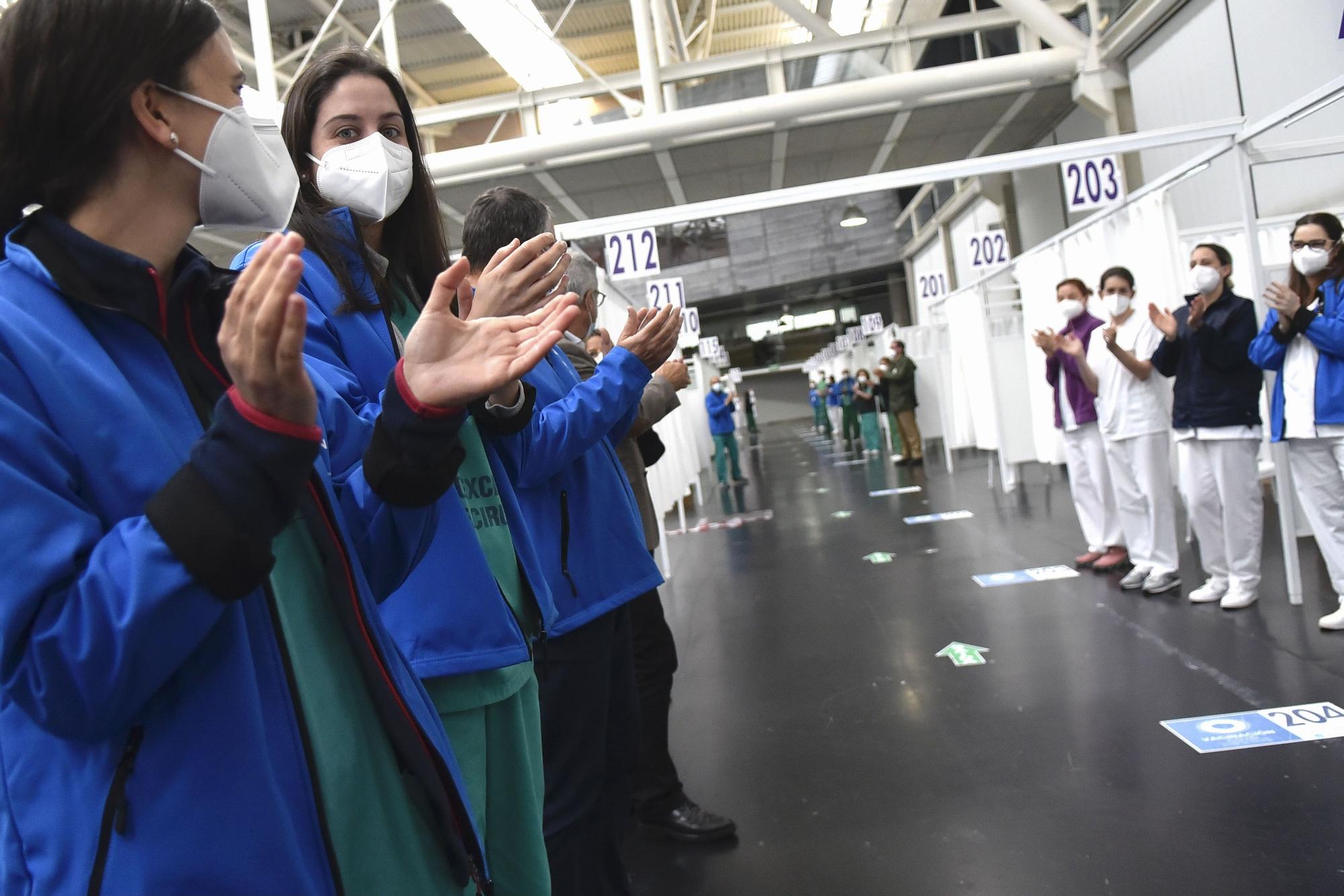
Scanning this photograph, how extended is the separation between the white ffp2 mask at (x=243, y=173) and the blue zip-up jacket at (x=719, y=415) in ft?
44.6

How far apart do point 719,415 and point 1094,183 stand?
Answer: 7.89 m

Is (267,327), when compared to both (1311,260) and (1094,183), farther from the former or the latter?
(1094,183)

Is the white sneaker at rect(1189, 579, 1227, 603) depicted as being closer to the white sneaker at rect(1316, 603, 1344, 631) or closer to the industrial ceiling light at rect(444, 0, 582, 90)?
the white sneaker at rect(1316, 603, 1344, 631)

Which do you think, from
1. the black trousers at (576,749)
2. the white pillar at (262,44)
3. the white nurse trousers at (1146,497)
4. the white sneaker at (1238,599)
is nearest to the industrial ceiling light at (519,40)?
the white pillar at (262,44)

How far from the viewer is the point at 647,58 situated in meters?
10.4

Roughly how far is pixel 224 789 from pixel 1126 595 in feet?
18.1

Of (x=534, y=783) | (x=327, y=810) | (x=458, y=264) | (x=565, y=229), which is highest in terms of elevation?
(x=565, y=229)

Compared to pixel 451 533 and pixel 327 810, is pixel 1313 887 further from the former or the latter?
→ pixel 327 810

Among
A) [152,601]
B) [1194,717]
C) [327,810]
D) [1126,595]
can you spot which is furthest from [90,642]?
[1126,595]

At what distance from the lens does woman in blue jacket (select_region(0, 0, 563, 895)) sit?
73cm

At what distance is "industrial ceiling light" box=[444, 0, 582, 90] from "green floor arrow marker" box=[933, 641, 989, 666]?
24.1 feet

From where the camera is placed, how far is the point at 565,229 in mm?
4926

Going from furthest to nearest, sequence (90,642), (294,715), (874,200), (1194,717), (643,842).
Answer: (874,200)
(1194,717)
(643,842)
(294,715)
(90,642)

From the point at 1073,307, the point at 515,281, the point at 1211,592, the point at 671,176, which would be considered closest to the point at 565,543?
the point at 515,281
